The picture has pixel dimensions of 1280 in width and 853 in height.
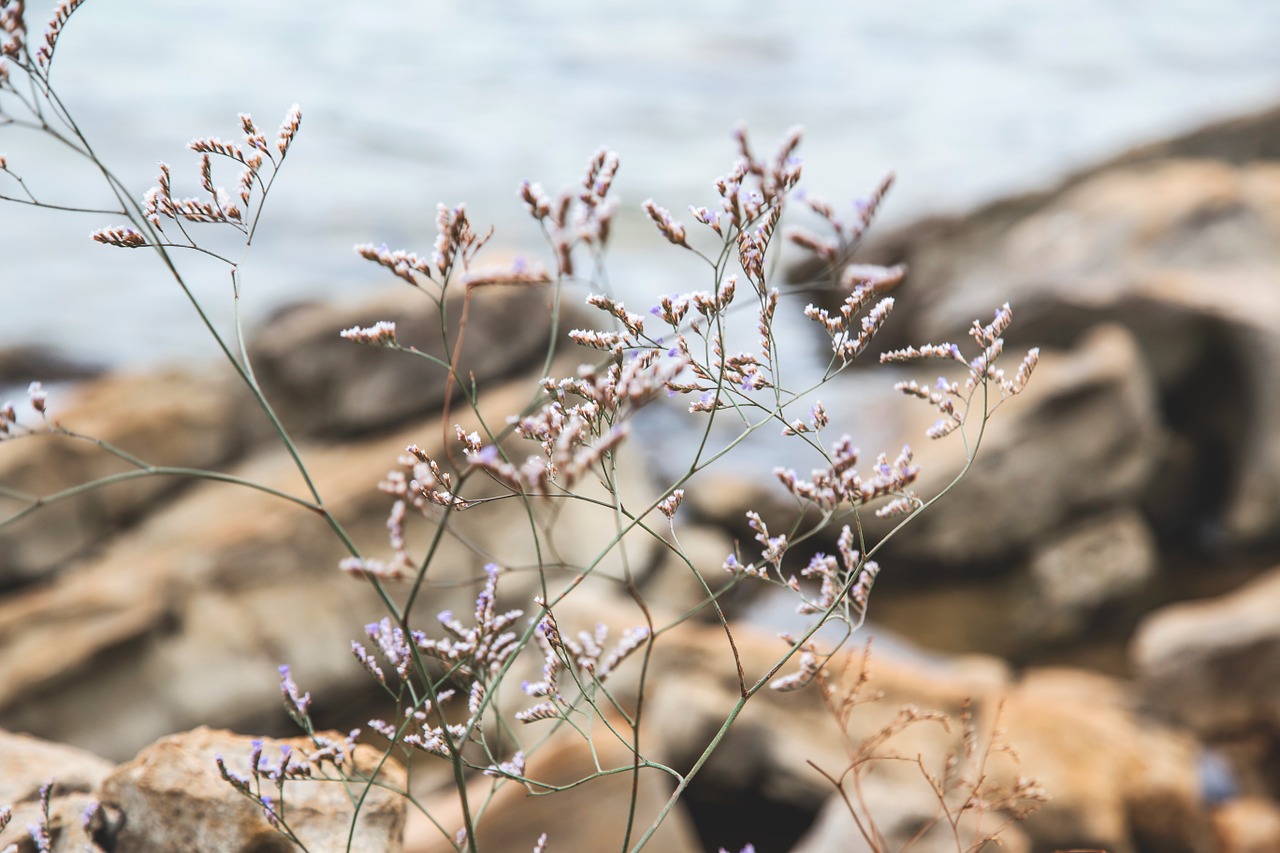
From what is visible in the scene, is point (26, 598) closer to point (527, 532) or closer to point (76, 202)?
point (527, 532)

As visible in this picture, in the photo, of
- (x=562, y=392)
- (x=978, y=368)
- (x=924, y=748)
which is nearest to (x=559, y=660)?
(x=562, y=392)

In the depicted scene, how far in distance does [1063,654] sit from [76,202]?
14822mm

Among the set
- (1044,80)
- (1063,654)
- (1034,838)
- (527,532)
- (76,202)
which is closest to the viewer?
(1034,838)

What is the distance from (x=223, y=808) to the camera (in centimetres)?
193

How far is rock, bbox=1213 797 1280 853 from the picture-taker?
4617mm

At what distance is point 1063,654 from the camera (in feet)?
25.7

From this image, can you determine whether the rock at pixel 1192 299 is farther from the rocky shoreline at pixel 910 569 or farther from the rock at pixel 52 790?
the rock at pixel 52 790

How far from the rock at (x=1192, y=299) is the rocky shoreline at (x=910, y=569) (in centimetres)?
3

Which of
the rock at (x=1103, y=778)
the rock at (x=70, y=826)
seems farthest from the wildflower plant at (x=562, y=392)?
the rock at (x=1103, y=778)

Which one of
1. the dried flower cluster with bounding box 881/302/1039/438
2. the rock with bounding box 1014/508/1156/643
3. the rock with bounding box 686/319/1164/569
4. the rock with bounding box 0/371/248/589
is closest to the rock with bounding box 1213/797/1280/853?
the rock with bounding box 1014/508/1156/643

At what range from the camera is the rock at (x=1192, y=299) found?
8883 mm

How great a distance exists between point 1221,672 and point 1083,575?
98.9 inches

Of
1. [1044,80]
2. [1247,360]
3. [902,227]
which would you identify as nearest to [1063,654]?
[1247,360]

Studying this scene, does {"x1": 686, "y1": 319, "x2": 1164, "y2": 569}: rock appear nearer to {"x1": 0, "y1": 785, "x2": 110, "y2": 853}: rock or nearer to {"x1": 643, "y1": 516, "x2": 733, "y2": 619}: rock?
{"x1": 643, "y1": 516, "x2": 733, "y2": 619}: rock
